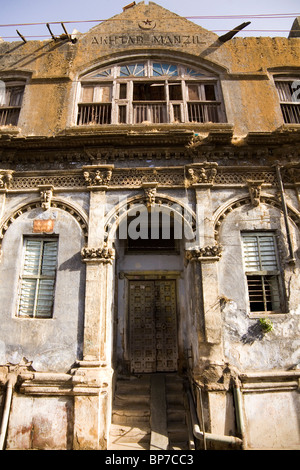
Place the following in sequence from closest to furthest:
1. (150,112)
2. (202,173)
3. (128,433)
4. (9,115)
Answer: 1. (128,433)
2. (202,173)
3. (150,112)
4. (9,115)

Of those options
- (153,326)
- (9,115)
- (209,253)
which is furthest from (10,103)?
(153,326)

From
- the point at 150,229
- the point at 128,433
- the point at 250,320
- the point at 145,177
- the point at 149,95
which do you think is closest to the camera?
the point at 128,433

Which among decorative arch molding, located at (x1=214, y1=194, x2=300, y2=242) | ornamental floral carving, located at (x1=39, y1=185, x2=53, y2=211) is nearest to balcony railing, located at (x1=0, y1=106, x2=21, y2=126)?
ornamental floral carving, located at (x1=39, y1=185, x2=53, y2=211)

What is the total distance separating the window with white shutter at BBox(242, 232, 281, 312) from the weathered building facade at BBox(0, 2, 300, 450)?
0.03 m

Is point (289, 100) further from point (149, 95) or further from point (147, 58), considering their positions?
point (147, 58)

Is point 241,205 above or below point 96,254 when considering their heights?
above

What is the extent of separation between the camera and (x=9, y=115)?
8750mm

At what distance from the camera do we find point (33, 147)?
301 inches

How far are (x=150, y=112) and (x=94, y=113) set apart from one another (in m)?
1.68

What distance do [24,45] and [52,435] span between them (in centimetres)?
1104

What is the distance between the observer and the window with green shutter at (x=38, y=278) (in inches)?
267

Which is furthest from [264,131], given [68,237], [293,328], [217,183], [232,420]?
[232,420]
